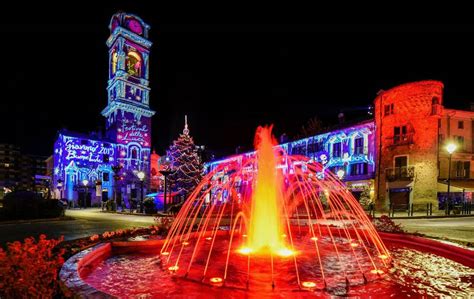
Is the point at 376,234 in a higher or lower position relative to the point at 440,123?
lower

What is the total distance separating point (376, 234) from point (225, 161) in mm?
60332

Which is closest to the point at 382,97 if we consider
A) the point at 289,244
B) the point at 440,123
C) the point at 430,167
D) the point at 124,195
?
the point at 440,123

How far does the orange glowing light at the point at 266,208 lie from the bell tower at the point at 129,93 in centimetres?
6152

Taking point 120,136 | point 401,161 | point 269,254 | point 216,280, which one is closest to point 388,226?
point 269,254

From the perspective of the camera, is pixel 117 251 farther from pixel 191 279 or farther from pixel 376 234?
pixel 376 234

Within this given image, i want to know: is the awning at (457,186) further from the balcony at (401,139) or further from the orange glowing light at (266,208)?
the orange glowing light at (266,208)

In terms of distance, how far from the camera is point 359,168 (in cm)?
4391

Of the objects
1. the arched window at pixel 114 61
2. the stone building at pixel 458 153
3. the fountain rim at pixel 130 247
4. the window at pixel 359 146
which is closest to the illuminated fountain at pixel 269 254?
the fountain rim at pixel 130 247

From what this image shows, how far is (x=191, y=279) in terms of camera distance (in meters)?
7.41

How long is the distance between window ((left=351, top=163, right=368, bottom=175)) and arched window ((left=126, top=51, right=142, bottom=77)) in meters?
51.3

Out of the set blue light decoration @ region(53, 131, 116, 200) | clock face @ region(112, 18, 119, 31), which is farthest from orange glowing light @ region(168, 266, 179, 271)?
clock face @ region(112, 18, 119, 31)

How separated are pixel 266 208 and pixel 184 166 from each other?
3836 cm

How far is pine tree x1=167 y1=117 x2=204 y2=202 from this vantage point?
4834cm

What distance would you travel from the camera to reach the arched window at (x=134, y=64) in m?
72.4
